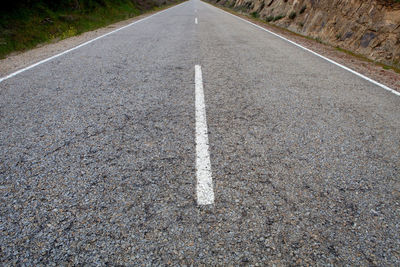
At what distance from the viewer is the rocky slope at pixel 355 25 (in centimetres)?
757

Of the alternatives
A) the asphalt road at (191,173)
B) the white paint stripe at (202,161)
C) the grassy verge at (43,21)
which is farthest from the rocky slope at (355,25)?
the grassy verge at (43,21)

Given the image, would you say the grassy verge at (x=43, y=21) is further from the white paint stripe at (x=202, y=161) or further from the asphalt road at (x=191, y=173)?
the white paint stripe at (x=202, y=161)

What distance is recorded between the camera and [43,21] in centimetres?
1056

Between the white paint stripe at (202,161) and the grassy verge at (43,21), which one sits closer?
the white paint stripe at (202,161)

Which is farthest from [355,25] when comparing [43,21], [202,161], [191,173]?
[43,21]

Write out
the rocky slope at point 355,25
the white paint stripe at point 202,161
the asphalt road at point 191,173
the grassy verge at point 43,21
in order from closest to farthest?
the asphalt road at point 191,173
the white paint stripe at point 202,161
the rocky slope at point 355,25
the grassy verge at point 43,21

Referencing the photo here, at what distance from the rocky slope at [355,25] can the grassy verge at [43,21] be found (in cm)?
1076

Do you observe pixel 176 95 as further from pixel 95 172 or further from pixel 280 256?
pixel 280 256

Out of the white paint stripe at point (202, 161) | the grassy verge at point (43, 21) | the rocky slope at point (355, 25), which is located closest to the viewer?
the white paint stripe at point (202, 161)

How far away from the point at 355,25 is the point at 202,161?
401 inches

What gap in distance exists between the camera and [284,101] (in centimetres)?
363

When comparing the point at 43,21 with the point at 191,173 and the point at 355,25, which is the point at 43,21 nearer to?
the point at 191,173

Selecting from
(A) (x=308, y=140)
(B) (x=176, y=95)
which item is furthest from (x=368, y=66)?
(B) (x=176, y=95)

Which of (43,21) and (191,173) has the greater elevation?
(191,173)
